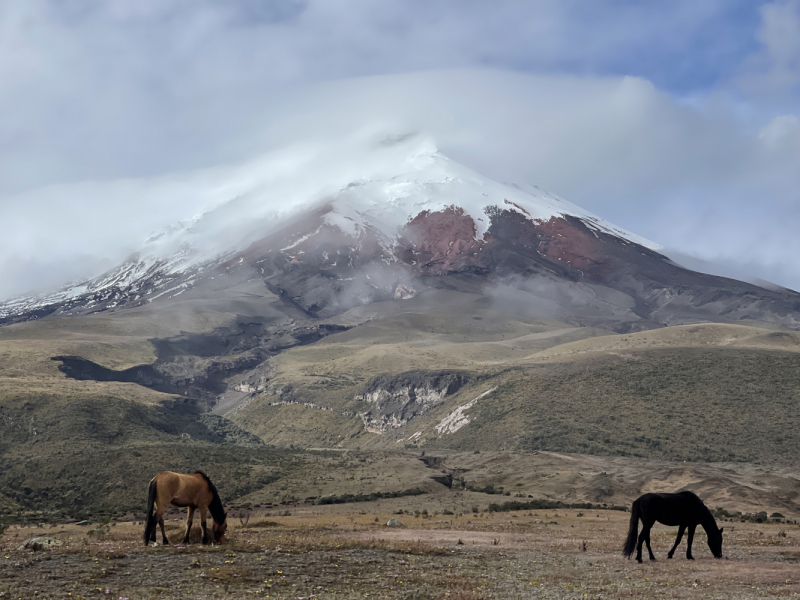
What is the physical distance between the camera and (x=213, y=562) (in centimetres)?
1501

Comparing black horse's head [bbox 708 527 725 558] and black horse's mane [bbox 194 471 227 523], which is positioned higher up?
black horse's mane [bbox 194 471 227 523]

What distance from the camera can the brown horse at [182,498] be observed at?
16.8m

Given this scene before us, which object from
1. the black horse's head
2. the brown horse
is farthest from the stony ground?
the brown horse

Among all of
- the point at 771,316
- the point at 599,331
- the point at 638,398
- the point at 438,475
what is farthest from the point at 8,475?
the point at 771,316

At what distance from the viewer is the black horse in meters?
16.7

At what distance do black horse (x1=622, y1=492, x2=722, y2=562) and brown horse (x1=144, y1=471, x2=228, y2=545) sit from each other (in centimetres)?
985

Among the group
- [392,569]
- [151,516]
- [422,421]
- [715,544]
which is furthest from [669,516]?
[422,421]

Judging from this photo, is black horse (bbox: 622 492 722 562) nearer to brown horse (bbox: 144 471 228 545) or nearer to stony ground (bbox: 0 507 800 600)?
stony ground (bbox: 0 507 800 600)

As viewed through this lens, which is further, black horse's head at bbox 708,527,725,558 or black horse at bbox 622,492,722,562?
black horse's head at bbox 708,527,725,558

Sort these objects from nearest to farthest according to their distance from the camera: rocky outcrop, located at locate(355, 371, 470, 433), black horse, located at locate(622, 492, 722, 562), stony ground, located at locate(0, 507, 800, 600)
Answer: stony ground, located at locate(0, 507, 800, 600), black horse, located at locate(622, 492, 722, 562), rocky outcrop, located at locate(355, 371, 470, 433)

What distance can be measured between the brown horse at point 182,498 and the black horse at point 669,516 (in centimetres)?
985

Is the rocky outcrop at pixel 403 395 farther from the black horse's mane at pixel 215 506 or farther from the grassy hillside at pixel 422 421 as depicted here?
the black horse's mane at pixel 215 506

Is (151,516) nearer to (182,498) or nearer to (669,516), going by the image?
(182,498)

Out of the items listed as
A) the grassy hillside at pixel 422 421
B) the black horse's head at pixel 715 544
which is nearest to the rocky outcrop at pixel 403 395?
the grassy hillside at pixel 422 421
